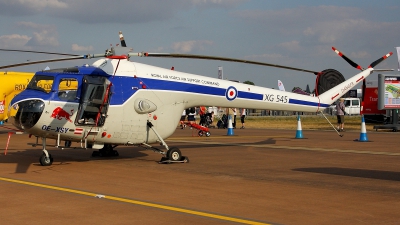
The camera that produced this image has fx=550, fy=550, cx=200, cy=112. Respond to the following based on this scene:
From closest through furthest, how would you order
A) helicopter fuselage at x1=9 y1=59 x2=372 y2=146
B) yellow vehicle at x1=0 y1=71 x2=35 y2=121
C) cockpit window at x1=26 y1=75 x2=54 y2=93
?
helicopter fuselage at x1=9 y1=59 x2=372 y2=146, cockpit window at x1=26 y1=75 x2=54 y2=93, yellow vehicle at x1=0 y1=71 x2=35 y2=121

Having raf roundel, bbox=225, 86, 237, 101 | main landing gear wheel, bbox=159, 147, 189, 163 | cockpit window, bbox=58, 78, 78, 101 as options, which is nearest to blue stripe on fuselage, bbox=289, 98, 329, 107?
raf roundel, bbox=225, 86, 237, 101

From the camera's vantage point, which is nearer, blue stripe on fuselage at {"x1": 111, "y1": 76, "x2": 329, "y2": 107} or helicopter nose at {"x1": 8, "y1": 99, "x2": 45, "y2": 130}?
helicopter nose at {"x1": 8, "y1": 99, "x2": 45, "y2": 130}

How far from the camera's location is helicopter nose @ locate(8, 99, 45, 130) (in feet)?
45.7

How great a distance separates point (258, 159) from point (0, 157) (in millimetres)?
8227

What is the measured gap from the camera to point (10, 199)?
32.2ft

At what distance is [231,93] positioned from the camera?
1784cm

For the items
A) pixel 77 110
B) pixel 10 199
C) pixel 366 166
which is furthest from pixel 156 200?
pixel 366 166

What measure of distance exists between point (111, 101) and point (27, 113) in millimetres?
2339

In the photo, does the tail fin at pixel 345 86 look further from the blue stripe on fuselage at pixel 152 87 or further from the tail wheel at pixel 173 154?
the tail wheel at pixel 173 154

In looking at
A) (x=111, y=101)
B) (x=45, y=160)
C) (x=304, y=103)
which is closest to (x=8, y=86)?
(x=45, y=160)

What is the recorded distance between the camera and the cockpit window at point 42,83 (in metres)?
14.6

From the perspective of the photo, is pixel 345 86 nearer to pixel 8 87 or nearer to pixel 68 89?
pixel 68 89

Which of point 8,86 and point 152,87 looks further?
point 8,86

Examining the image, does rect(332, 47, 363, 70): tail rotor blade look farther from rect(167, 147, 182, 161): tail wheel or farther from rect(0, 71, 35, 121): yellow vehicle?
rect(0, 71, 35, 121): yellow vehicle
